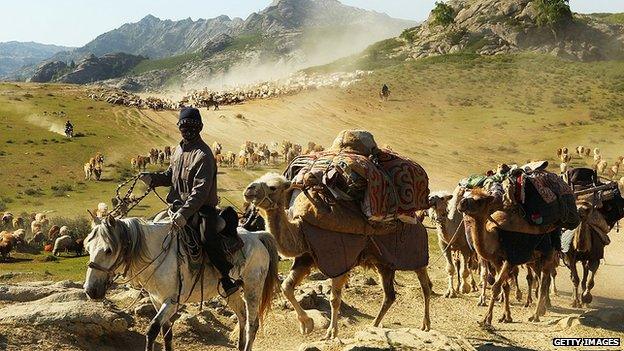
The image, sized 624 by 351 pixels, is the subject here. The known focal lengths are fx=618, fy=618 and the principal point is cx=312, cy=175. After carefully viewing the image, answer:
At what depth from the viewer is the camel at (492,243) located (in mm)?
10750

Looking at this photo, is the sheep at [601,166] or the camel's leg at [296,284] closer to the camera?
the camel's leg at [296,284]

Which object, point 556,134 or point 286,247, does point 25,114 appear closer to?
point 556,134

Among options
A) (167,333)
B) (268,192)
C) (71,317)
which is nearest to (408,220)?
(268,192)

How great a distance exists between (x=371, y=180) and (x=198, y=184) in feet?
9.93

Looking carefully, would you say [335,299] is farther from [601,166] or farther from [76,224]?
[601,166]

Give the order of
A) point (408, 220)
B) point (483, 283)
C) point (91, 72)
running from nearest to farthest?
point (408, 220), point (483, 283), point (91, 72)

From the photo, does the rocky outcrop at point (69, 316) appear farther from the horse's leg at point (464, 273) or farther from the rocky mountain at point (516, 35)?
the rocky mountain at point (516, 35)

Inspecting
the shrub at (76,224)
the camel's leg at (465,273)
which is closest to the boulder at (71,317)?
the camel's leg at (465,273)

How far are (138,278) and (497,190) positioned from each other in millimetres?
6864

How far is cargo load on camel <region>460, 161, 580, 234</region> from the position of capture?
438 inches

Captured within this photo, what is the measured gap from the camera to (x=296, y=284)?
894cm

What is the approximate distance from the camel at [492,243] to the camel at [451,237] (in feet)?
6.70

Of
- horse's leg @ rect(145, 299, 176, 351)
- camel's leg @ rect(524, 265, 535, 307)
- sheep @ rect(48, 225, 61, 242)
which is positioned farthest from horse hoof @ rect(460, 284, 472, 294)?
sheep @ rect(48, 225, 61, 242)

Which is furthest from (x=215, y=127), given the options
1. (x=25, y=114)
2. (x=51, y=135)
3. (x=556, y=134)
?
(x=556, y=134)
